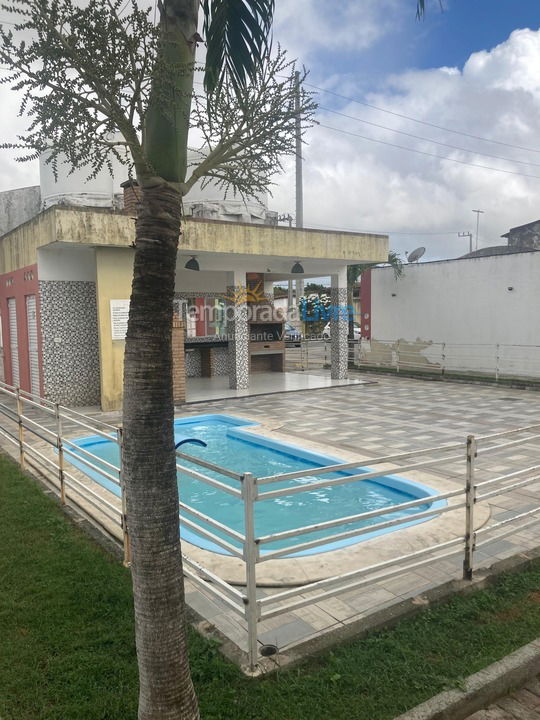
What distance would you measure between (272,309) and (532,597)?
15432mm

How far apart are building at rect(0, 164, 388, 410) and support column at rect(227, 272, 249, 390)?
3 cm

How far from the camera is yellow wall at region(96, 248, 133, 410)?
447 inches

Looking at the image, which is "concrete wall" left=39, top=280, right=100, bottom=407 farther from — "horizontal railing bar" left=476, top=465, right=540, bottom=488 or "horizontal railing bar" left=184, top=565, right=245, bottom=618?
"horizontal railing bar" left=476, top=465, right=540, bottom=488

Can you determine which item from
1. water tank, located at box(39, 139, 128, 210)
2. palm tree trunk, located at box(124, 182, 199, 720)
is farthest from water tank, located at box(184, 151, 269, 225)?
palm tree trunk, located at box(124, 182, 199, 720)

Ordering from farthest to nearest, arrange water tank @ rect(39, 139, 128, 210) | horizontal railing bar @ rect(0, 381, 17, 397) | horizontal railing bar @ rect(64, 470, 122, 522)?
water tank @ rect(39, 139, 128, 210) < horizontal railing bar @ rect(0, 381, 17, 397) < horizontal railing bar @ rect(64, 470, 122, 522)

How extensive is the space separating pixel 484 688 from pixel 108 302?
33.2 ft

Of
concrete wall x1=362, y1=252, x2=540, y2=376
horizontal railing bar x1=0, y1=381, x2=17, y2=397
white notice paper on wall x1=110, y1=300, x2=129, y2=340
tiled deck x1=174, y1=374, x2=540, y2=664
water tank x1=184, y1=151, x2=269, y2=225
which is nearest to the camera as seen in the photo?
tiled deck x1=174, y1=374, x2=540, y2=664

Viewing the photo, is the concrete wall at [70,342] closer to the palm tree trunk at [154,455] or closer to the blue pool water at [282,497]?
the blue pool water at [282,497]

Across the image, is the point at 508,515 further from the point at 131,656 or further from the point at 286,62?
the point at 286,62

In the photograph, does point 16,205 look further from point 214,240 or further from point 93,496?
point 93,496

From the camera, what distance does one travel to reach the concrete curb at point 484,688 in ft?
8.71

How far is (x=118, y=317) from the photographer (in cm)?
1158

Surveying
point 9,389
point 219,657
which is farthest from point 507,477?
point 9,389

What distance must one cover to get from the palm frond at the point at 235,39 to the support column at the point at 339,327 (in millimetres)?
13286
